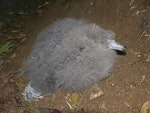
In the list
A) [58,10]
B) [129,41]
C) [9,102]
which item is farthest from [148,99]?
[58,10]

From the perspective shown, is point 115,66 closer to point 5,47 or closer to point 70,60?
point 70,60

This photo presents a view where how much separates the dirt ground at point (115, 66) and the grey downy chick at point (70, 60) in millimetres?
67

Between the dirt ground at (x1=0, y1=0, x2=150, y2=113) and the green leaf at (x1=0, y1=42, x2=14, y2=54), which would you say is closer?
the dirt ground at (x1=0, y1=0, x2=150, y2=113)

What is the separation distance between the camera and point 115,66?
2.42 metres

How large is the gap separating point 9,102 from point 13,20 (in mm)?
1016

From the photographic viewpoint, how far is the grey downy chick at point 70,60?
232 centimetres

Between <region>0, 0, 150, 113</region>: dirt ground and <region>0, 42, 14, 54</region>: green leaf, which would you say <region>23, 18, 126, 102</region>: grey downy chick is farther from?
<region>0, 42, 14, 54</region>: green leaf

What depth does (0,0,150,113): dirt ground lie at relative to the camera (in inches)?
87.7

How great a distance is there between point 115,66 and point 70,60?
0.37 metres

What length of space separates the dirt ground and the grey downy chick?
7cm

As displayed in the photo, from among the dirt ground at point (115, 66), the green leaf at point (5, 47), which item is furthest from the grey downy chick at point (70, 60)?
the green leaf at point (5, 47)

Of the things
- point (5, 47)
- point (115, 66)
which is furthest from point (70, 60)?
point (5, 47)

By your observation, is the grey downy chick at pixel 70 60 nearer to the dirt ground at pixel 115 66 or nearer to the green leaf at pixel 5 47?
the dirt ground at pixel 115 66

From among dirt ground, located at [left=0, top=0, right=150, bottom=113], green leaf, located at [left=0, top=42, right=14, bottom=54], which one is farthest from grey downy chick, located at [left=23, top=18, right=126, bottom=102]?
green leaf, located at [left=0, top=42, right=14, bottom=54]
